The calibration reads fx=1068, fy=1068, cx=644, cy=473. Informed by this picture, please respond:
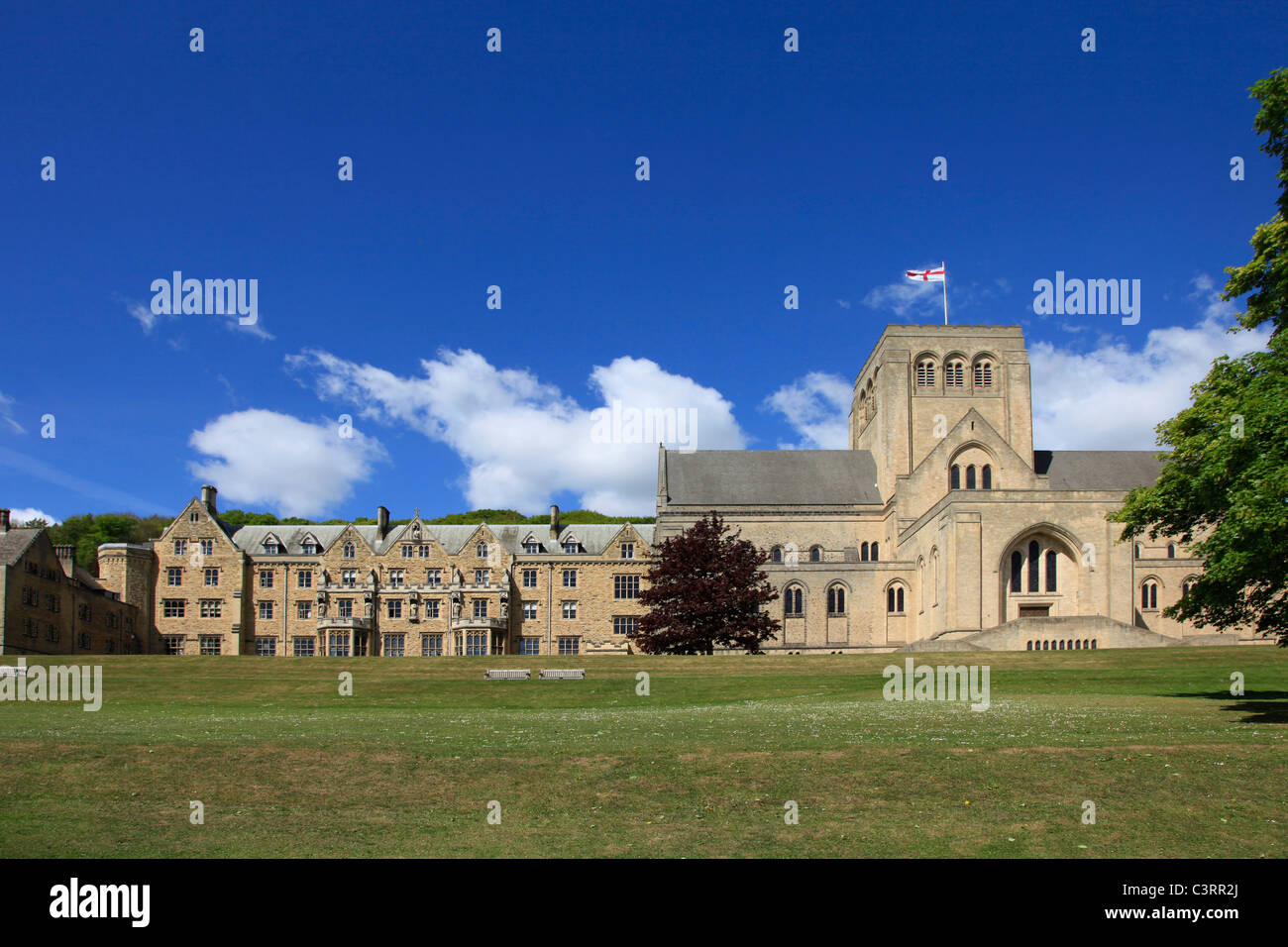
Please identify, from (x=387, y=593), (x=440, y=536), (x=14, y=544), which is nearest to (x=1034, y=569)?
(x=440, y=536)

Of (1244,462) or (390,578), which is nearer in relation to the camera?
(1244,462)

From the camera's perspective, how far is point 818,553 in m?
75.3

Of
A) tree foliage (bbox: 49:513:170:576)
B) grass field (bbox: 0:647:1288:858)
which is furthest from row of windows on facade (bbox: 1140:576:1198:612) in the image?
tree foliage (bbox: 49:513:170:576)

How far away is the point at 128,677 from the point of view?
4184cm

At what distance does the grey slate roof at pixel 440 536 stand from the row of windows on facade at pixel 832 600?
11939mm

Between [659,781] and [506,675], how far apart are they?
78.4 ft

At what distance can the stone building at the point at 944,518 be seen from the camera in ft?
195

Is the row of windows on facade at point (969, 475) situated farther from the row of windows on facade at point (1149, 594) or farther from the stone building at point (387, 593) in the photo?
the stone building at point (387, 593)

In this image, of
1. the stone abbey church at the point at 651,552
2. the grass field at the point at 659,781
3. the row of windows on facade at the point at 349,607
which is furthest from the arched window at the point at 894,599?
the grass field at the point at 659,781

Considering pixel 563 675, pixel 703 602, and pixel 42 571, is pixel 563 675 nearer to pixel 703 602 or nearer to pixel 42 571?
pixel 703 602

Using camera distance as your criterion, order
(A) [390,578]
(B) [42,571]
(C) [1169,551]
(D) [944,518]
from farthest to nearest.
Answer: (A) [390,578]
(C) [1169,551]
(B) [42,571]
(D) [944,518]

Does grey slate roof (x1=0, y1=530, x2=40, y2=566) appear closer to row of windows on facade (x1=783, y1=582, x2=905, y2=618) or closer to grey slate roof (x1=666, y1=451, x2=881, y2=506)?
grey slate roof (x1=666, y1=451, x2=881, y2=506)
